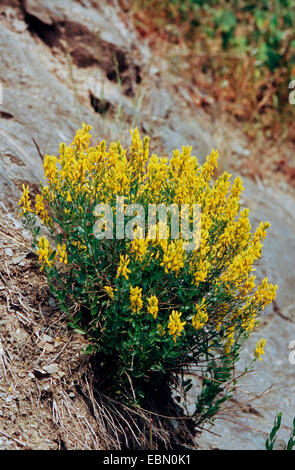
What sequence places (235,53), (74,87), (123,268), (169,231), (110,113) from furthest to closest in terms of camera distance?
1. (235,53)
2. (110,113)
3. (74,87)
4. (169,231)
5. (123,268)

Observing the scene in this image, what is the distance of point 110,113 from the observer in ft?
14.8

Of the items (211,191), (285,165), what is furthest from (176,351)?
(285,165)

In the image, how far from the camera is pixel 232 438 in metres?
3.23

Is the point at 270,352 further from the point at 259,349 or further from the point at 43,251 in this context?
the point at 43,251

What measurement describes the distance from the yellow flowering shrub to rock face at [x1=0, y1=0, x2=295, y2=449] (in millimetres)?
771

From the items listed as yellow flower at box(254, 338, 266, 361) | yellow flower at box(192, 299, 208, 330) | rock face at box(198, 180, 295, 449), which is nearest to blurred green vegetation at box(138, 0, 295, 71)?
rock face at box(198, 180, 295, 449)

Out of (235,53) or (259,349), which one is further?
(235,53)

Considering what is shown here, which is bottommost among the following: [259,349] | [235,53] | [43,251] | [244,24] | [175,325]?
[259,349]

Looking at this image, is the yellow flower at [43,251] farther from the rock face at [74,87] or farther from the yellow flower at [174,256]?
the rock face at [74,87]

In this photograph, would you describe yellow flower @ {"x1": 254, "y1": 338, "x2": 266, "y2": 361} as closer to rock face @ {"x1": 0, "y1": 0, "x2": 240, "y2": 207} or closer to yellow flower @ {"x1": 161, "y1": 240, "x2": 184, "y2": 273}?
yellow flower @ {"x1": 161, "y1": 240, "x2": 184, "y2": 273}

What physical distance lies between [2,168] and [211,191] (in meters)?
1.38

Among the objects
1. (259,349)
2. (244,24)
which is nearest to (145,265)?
(259,349)

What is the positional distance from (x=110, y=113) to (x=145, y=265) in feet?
8.77

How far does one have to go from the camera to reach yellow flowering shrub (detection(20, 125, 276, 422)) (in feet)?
7.26
